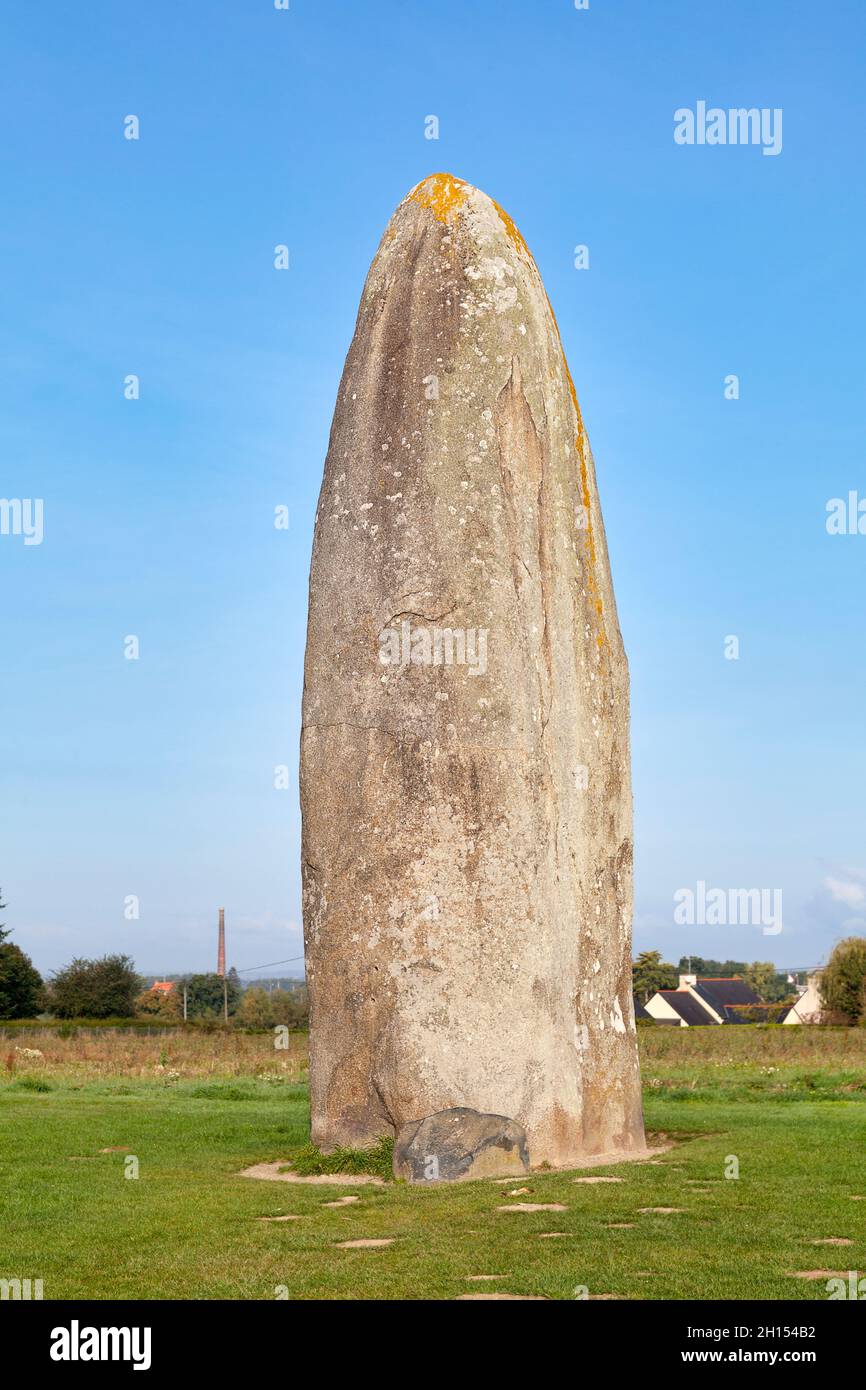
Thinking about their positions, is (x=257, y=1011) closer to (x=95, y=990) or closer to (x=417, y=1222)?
(x=95, y=990)

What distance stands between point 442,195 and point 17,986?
170 ft

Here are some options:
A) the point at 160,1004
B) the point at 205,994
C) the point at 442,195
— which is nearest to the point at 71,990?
→ the point at 160,1004

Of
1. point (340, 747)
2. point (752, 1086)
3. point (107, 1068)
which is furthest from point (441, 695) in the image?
point (107, 1068)

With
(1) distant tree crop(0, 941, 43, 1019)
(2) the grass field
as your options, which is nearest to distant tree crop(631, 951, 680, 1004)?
(1) distant tree crop(0, 941, 43, 1019)

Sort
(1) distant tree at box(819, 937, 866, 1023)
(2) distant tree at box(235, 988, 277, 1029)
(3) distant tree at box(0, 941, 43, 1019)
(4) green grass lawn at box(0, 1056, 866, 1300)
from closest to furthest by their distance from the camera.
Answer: (4) green grass lawn at box(0, 1056, 866, 1300) → (1) distant tree at box(819, 937, 866, 1023) → (3) distant tree at box(0, 941, 43, 1019) → (2) distant tree at box(235, 988, 277, 1029)

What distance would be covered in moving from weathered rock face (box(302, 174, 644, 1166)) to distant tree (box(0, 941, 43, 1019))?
48887mm

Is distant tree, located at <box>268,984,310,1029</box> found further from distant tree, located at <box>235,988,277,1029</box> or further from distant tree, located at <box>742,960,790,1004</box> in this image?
distant tree, located at <box>742,960,790,1004</box>

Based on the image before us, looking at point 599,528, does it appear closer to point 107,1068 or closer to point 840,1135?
point 840,1135

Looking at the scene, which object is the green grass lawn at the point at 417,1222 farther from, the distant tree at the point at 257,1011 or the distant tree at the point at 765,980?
the distant tree at the point at 765,980

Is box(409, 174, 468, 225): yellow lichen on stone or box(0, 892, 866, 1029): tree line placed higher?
box(409, 174, 468, 225): yellow lichen on stone

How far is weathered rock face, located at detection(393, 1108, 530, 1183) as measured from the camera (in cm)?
1170

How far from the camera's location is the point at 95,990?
5953 cm

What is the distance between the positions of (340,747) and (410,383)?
3576mm

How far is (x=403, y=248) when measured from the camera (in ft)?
47.1
